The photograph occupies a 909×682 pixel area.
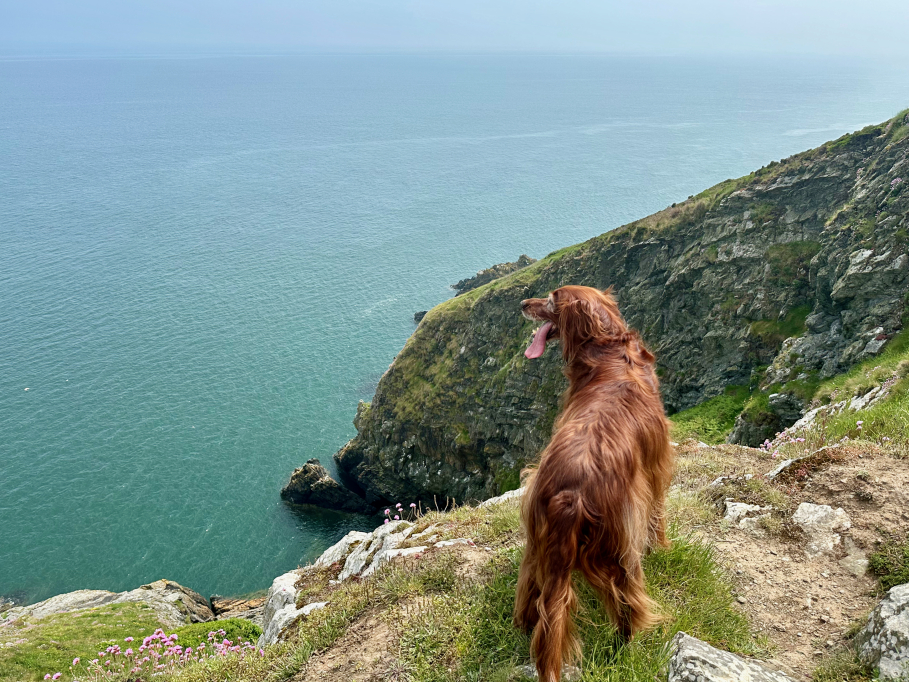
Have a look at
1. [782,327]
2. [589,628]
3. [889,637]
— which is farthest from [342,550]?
[782,327]

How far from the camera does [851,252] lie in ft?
106

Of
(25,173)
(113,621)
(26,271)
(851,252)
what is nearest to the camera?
(113,621)

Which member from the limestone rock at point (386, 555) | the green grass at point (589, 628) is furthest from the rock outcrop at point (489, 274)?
the green grass at point (589, 628)

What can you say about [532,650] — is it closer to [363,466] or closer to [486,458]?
[486,458]

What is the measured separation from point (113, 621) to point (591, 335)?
1330 inches

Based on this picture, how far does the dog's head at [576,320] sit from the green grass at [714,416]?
28.4 metres

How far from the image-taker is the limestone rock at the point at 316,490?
52281mm

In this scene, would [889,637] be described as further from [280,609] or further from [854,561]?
[280,609]

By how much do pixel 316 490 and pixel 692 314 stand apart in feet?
116

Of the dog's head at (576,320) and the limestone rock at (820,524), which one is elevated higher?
the dog's head at (576,320)

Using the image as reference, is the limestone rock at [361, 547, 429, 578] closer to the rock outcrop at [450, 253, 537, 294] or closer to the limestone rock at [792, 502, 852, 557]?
the limestone rock at [792, 502, 852, 557]

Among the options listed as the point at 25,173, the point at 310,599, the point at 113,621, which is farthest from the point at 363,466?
the point at 25,173

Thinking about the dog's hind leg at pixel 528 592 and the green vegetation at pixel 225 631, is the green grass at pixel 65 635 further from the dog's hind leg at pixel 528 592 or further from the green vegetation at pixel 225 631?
the dog's hind leg at pixel 528 592

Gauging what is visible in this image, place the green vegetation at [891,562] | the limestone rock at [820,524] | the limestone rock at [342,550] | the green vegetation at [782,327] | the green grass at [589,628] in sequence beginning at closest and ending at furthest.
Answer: the green grass at [589,628] → the green vegetation at [891,562] → the limestone rock at [820,524] → the limestone rock at [342,550] → the green vegetation at [782,327]
